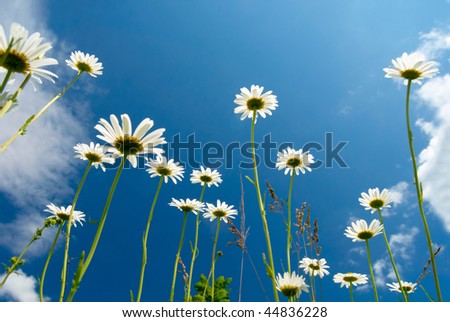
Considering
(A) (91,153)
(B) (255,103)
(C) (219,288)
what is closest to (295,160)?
(B) (255,103)

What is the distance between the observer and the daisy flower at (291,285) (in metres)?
2.81

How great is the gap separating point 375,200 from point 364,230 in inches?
13.5

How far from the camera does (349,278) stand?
413cm

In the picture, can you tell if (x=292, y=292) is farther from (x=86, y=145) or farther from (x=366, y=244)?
(x=86, y=145)

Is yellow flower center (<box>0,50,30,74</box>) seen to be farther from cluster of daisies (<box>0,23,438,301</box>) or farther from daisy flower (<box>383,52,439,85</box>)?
daisy flower (<box>383,52,439,85</box>)

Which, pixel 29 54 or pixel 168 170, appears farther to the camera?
pixel 168 170

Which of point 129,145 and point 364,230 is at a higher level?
point 364,230

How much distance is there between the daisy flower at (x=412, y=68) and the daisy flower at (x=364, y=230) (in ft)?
4.61

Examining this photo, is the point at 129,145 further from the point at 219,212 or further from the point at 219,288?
the point at 219,288

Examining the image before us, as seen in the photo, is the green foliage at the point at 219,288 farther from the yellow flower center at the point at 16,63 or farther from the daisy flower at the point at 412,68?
the yellow flower center at the point at 16,63

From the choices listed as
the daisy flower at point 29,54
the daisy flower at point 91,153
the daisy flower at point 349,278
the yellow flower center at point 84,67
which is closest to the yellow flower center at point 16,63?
the daisy flower at point 29,54

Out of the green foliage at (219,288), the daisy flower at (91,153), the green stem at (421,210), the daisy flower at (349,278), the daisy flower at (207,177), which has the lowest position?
the green stem at (421,210)
